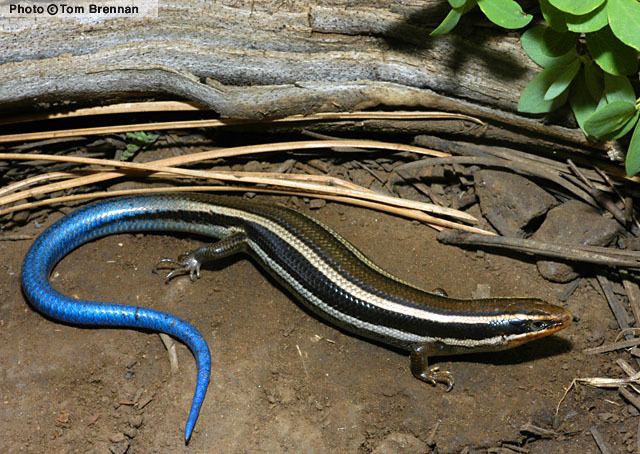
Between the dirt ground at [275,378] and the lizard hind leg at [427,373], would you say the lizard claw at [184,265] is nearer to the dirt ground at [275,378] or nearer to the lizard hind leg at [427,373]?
the dirt ground at [275,378]

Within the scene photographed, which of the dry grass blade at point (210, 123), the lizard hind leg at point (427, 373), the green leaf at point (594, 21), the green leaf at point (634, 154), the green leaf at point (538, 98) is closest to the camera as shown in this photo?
the green leaf at point (594, 21)

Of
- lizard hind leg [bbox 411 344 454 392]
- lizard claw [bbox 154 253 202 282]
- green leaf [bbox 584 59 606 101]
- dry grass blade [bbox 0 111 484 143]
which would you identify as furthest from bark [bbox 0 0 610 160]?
lizard hind leg [bbox 411 344 454 392]

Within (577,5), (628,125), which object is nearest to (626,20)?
(577,5)

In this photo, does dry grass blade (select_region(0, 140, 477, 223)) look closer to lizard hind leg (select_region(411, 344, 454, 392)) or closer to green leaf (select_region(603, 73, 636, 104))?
lizard hind leg (select_region(411, 344, 454, 392))

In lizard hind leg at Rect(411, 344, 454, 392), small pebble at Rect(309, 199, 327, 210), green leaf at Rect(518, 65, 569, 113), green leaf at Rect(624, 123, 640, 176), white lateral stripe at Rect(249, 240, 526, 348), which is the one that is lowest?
lizard hind leg at Rect(411, 344, 454, 392)

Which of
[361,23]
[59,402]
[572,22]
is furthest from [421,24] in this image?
[59,402]

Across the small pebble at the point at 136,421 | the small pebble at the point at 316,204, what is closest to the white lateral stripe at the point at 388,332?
the small pebble at the point at 316,204

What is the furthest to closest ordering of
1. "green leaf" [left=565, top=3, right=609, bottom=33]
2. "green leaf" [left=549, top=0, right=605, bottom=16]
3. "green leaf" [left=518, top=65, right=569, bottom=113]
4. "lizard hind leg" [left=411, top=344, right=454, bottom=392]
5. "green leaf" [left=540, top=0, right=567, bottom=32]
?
"lizard hind leg" [left=411, top=344, right=454, bottom=392] → "green leaf" [left=518, top=65, right=569, bottom=113] → "green leaf" [left=540, top=0, right=567, bottom=32] → "green leaf" [left=565, top=3, right=609, bottom=33] → "green leaf" [left=549, top=0, right=605, bottom=16]
